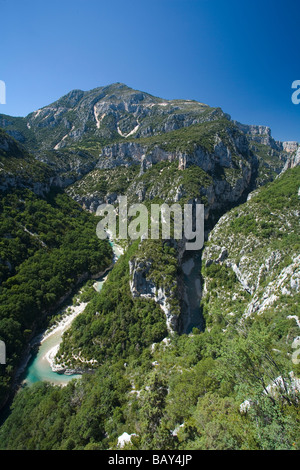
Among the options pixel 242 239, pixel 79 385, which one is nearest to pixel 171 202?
pixel 242 239

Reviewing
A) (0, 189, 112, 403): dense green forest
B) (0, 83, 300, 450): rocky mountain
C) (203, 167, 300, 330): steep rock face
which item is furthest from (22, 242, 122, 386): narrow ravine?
(203, 167, 300, 330): steep rock face

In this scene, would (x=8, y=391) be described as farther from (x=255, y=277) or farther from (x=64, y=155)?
(x=64, y=155)

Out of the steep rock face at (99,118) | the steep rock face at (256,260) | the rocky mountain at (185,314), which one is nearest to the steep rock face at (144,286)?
the rocky mountain at (185,314)

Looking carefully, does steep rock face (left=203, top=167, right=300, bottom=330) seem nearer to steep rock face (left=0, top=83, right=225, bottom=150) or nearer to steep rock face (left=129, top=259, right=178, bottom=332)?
steep rock face (left=129, top=259, right=178, bottom=332)

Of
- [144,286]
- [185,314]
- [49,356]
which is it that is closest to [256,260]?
[185,314]

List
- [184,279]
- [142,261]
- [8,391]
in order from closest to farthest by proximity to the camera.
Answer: [8,391]
[142,261]
[184,279]

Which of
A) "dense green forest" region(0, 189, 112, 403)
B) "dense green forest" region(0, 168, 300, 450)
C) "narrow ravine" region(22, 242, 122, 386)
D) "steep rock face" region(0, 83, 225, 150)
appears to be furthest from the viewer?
"steep rock face" region(0, 83, 225, 150)

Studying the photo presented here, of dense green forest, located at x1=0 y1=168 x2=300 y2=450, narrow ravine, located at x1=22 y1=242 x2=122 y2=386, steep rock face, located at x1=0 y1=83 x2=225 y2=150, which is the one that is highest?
steep rock face, located at x1=0 y1=83 x2=225 y2=150
